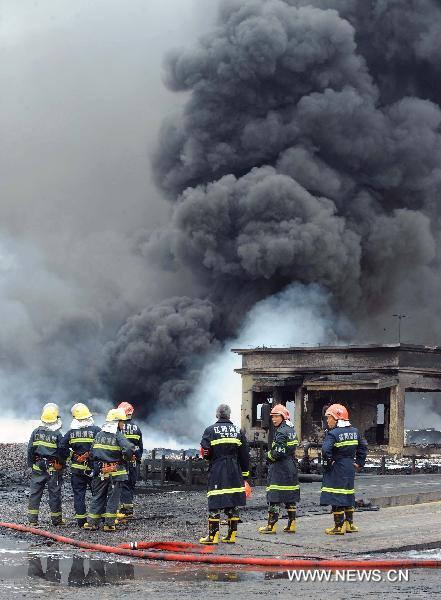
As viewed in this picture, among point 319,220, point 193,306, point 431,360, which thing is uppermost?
point 319,220

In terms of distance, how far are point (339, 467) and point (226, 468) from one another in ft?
6.66

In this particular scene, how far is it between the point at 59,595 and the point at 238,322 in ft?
193

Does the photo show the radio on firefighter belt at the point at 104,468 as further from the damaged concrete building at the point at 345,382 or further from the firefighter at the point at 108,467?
the damaged concrete building at the point at 345,382

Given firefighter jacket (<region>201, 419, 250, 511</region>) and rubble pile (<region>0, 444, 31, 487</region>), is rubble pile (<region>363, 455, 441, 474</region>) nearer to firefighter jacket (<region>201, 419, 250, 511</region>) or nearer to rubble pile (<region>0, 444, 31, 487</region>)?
rubble pile (<region>0, 444, 31, 487</region>)

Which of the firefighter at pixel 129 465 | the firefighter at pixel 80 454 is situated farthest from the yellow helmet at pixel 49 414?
the firefighter at pixel 129 465

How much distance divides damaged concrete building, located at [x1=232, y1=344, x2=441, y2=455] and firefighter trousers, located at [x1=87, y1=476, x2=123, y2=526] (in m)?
36.8

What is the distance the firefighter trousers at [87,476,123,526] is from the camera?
1581 centimetres

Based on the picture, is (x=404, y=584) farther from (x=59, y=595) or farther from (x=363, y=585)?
(x=59, y=595)

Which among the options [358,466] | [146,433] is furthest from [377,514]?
[146,433]

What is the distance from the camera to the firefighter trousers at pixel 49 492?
16734mm

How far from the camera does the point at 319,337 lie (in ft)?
212

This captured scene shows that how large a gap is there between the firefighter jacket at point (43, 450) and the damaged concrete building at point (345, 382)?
1417 inches

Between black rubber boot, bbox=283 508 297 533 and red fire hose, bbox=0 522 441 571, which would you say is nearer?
red fire hose, bbox=0 522 441 571

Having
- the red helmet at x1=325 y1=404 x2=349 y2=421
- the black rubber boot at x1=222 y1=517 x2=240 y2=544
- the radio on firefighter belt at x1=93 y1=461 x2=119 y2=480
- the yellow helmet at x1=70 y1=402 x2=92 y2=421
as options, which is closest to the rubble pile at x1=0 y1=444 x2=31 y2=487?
the yellow helmet at x1=70 y1=402 x2=92 y2=421
